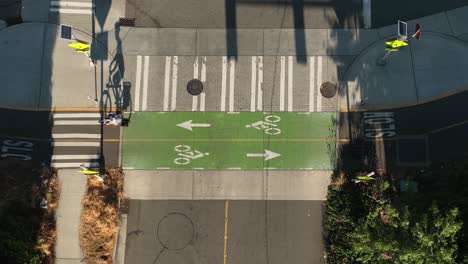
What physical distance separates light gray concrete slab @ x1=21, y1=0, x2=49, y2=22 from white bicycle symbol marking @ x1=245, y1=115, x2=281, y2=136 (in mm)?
16103

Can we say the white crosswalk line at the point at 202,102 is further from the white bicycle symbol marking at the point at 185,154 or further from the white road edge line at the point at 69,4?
the white road edge line at the point at 69,4

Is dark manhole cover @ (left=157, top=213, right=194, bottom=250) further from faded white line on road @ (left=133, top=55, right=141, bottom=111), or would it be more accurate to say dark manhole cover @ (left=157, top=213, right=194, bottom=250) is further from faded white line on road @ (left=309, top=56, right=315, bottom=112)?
faded white line on road @ (left=309, top=56, right=315, bottom=112)

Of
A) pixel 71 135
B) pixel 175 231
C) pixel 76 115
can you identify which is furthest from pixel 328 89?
pixel 71 135

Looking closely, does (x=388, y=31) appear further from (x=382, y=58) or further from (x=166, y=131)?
(x=166, y=131)

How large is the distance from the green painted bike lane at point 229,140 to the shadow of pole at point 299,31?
412 centimetres

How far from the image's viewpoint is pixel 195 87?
29562mm

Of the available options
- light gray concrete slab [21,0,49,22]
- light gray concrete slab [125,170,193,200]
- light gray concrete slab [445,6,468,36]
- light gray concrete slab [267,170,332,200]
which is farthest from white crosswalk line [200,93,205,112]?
light gray concrete slab [445,6,468,36]

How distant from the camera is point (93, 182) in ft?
91.9

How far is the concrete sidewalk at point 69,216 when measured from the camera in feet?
89.9

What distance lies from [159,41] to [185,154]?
26.5ft

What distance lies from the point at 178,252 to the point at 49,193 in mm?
9018


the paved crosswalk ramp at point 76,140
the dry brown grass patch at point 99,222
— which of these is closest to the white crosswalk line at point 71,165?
A: the paved crosswalk ramp at point 76,140

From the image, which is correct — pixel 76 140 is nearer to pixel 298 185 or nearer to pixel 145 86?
pixel 145 86

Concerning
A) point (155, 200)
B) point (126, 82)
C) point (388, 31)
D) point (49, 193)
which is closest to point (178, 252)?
point (155, 200)
